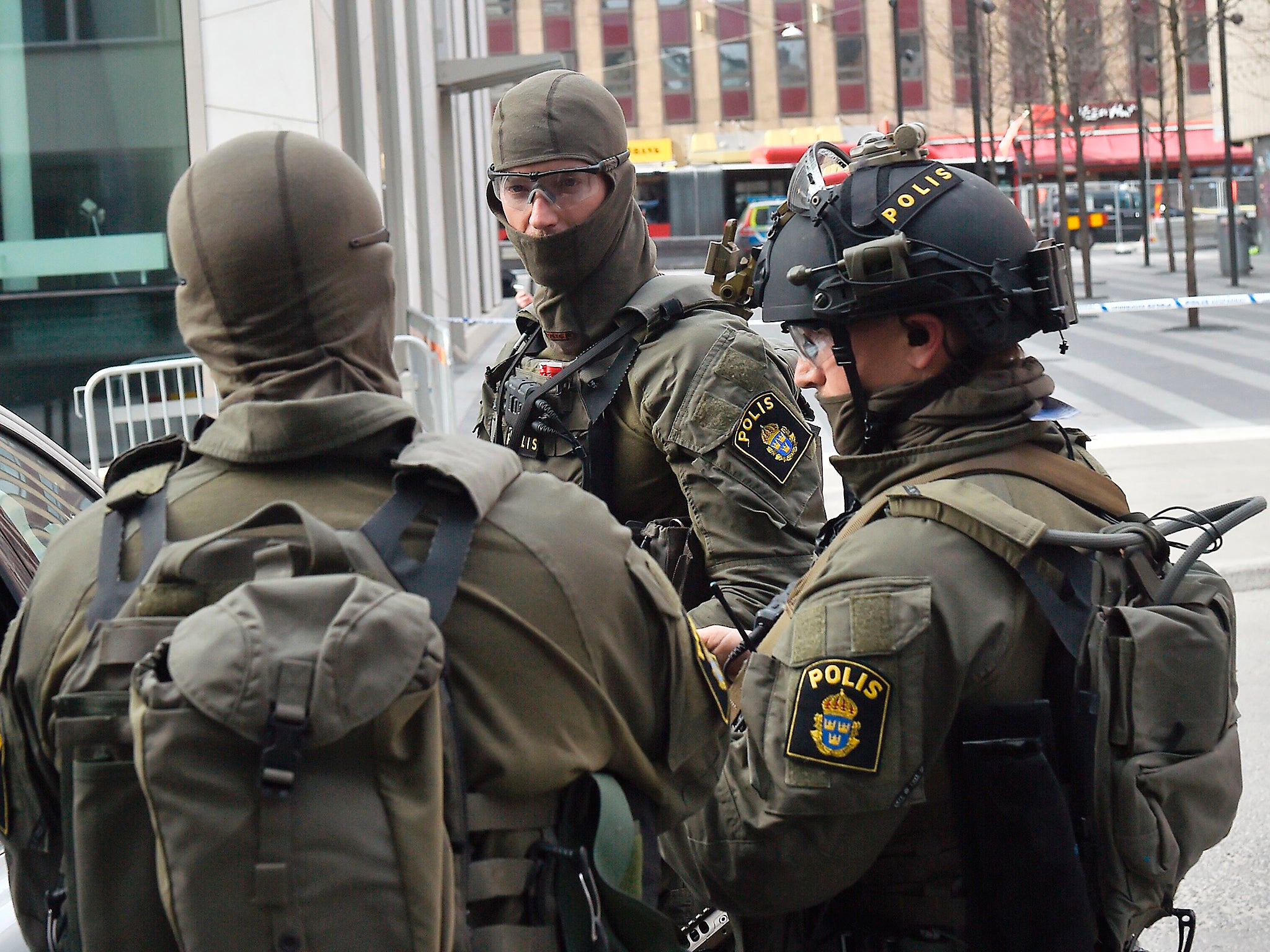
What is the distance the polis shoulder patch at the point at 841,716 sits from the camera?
1865 millimetres

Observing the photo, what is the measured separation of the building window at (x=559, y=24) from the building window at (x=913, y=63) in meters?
12.7

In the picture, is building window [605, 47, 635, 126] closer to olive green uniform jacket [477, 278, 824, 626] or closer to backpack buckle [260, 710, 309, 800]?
olive green uniform jacket [477, 278, 824, 626]

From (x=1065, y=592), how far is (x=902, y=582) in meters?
0.22

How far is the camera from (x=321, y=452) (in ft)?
5.50

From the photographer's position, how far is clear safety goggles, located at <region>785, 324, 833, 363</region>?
2211 mm

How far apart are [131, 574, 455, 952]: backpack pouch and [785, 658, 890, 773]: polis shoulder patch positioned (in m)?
0.62

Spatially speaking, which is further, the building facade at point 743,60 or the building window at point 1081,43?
the building facade at point 743,60

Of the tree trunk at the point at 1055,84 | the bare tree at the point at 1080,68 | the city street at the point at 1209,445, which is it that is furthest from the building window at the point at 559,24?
the city street at the point at 1209,445

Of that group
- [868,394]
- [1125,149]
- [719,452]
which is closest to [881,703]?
[868,394]

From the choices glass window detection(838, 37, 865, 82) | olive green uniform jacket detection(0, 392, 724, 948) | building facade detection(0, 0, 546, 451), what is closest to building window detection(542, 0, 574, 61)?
glass window detection(838, 37, 865, 82)

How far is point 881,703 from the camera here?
187 centimetres

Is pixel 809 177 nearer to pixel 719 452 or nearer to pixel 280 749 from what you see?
pixel 719 452

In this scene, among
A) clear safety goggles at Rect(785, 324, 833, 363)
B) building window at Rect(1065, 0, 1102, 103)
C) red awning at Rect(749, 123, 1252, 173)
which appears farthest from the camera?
red awning at Rect(749, 123, 1252, 173)

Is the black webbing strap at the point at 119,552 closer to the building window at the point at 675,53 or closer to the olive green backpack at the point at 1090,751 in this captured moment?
the olive green backpack at the point at 1090,751
